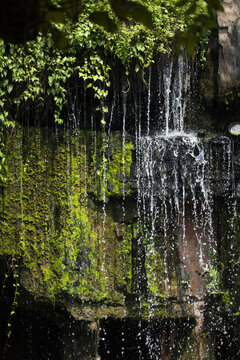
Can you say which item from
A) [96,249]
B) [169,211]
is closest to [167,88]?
[169,211]

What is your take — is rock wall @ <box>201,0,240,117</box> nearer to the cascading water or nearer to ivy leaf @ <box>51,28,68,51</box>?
the cascading water

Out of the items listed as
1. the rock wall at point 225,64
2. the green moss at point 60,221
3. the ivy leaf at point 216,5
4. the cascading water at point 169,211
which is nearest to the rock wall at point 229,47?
the rock wall at point 225,64

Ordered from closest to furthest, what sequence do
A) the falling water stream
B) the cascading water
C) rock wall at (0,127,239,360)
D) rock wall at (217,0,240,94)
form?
rock wall at (0,127,239,360)
the falling water stream
the cascading water
rock wall at (217,0,240,94)

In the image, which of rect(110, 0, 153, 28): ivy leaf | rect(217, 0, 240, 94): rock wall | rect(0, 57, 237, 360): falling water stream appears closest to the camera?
rect(110, 0, 153, 28): ivy leaf

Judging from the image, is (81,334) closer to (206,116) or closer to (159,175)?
(159,175)

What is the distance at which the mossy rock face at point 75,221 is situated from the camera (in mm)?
4879

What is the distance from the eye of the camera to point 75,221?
4992 mm

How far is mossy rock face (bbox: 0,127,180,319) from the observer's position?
16.0ft

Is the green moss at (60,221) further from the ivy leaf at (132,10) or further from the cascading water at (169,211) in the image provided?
the ivy leaf at (132,10)

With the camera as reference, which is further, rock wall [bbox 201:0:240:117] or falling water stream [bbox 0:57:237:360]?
rock wall [bbox 201:0:240:117]

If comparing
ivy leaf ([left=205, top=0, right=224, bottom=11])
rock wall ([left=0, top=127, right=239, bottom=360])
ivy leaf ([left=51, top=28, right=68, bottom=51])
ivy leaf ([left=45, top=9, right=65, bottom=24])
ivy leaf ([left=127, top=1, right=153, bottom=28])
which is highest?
ivy leaf ([left=205, top=0, right=224, bottom=11])

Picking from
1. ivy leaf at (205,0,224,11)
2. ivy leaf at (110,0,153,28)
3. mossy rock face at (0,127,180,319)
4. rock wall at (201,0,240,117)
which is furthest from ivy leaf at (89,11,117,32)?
rock wall at (201,0,240,117)

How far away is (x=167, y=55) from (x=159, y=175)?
4.59ft

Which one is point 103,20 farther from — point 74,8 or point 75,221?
point 75,221
